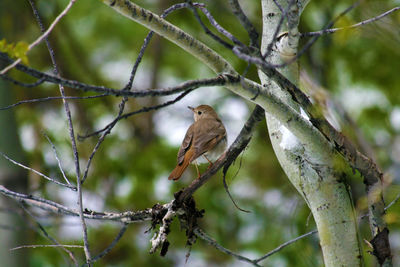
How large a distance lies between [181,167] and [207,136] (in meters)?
0.63

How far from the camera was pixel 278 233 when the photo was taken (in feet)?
20.0

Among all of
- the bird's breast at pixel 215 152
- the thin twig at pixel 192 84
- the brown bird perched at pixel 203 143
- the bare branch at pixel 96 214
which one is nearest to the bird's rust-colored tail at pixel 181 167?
the brown bird perched at pixel 203 143

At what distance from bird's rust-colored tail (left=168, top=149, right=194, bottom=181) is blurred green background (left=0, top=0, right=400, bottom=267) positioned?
41.5 inches

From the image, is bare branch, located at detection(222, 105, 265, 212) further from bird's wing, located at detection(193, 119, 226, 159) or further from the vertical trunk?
bird's wing, located at detection(193, 119, 226, 159)

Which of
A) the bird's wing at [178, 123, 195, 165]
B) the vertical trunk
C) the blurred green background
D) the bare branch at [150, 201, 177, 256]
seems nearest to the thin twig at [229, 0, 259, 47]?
the vertical trunk

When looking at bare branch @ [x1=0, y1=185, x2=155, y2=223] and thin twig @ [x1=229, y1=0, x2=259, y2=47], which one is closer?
thin twig @ [x1=229, y1=0, x2=259, y2=47]

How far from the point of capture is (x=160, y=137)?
8.07 meters

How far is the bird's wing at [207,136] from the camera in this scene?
459 centimetres

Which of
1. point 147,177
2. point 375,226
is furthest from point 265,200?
point 375,226

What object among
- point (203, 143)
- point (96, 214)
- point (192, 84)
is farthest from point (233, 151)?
point (203, 143)

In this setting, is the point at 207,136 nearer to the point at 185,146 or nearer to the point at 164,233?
the point at 185,146

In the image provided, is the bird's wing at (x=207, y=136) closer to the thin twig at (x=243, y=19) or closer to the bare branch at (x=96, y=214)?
the bare branch at (x=96, y=214)

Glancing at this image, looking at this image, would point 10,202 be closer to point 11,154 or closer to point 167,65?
point 11,154

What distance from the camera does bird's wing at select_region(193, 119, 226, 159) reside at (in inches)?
181
